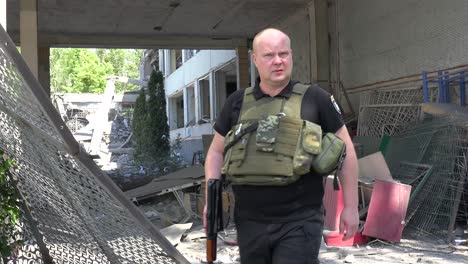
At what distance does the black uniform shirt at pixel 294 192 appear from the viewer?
87.9 inches

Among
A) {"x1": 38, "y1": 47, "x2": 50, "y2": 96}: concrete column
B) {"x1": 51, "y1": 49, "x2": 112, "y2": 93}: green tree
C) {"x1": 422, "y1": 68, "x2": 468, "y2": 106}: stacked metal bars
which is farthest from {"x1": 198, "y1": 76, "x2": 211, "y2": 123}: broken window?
{"x1": 51, "y1": 49, "x2": 112, "y2": 93}: green tree

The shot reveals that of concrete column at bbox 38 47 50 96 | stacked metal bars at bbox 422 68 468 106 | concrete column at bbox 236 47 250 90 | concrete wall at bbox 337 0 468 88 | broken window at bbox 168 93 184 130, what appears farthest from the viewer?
broken window at bbox 168 93 184 130

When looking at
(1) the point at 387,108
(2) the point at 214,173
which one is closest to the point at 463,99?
(1) the point at 387,108

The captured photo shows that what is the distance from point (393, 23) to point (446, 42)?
5.34 feet

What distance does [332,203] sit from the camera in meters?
6.13

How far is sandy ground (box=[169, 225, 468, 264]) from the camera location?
16.8ft

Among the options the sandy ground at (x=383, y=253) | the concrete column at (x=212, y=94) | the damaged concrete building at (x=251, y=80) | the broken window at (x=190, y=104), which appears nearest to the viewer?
the damaged concrete building at (x=251, y=80)

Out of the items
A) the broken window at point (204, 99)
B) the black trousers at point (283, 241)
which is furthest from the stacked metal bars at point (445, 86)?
the broken window at point (204, 99)

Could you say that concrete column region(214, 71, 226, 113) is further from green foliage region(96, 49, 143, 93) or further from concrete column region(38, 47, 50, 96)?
green foliage region(96, 49, 143, 93)

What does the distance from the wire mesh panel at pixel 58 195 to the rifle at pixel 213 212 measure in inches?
10.8

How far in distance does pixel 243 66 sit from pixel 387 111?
302 inches

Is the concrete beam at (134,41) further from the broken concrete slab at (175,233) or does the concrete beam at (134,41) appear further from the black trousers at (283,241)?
the black trousers at (283,241)

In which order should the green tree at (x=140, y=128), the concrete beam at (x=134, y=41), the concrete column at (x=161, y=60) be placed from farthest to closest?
the concrete column at (x=161, y=60) → the green tree at (x=140, y=128) → the concrete beam at (x=134, y=41)

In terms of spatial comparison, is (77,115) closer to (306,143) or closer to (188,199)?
(188,199)
